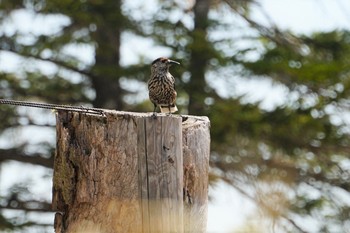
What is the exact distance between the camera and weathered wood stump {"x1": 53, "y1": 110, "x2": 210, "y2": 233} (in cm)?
464

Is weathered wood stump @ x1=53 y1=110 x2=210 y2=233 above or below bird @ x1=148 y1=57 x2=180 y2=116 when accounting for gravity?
below

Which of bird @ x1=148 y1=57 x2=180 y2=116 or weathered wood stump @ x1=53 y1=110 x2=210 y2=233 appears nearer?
weathered wood stump @ x1=53 y1=110 x2=210 y2=233

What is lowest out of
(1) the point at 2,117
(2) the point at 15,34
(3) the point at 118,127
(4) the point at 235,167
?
(3) the point at 118,127

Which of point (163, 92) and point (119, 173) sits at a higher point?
point (163, 92)

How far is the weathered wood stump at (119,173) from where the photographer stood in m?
4.64

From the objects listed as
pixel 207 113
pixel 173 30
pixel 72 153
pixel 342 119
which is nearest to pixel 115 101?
pixel 173 30

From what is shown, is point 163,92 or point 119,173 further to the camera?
point 163,92

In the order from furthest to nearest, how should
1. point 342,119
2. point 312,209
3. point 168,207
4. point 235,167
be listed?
point 312,209 → point 235,167 → point 342,119 → point 168,207

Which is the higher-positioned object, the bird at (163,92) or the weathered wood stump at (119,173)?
the bird at (163,92)

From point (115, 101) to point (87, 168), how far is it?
960 centimetres

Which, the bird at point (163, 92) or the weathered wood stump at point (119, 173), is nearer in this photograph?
the weathered wood stump at point (119, 173)

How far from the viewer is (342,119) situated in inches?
451

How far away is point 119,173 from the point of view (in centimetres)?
466

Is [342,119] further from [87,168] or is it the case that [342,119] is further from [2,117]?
[87,168]
